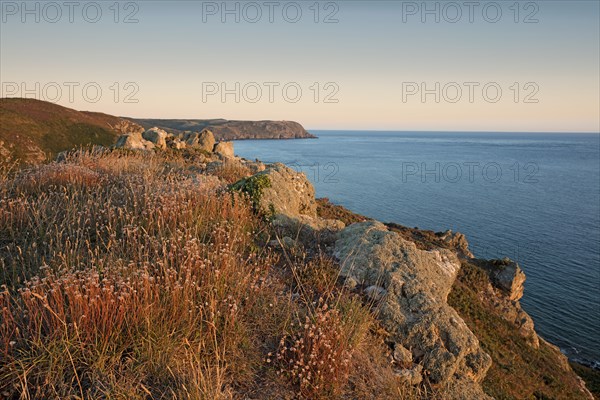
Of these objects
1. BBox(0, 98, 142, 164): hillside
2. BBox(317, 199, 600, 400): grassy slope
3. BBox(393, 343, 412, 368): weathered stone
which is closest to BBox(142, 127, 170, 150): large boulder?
BBox(317, 199, 600, 400): grassy slope

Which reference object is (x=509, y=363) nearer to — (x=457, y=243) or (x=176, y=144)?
(x=457, y=243)

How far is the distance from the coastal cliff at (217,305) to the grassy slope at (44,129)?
4577 cm

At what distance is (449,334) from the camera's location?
272 inches

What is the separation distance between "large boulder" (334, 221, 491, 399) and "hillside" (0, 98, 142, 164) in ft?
147

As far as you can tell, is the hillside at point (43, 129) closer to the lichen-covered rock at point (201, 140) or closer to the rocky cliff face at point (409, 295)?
the lichen-covered rock at point (201, 140)

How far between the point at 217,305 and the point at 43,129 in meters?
65.2

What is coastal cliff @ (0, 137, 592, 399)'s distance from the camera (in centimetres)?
397

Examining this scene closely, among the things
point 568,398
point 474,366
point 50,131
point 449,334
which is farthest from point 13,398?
point 50,131

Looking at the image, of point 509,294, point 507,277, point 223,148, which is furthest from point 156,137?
point 509,294

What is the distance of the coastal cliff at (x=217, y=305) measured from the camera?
397cm

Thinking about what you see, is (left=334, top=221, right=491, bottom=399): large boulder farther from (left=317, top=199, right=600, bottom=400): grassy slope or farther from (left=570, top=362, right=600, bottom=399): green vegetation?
(left=570, top=362, right=600, bottom=399): green vegetation

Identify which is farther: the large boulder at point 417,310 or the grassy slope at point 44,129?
the grassy slope at point 44,129

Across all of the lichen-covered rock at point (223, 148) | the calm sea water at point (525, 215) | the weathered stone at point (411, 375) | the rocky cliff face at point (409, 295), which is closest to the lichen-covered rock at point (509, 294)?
the rocky cliff face at point (409, 295)

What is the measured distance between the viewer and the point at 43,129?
56.3m
